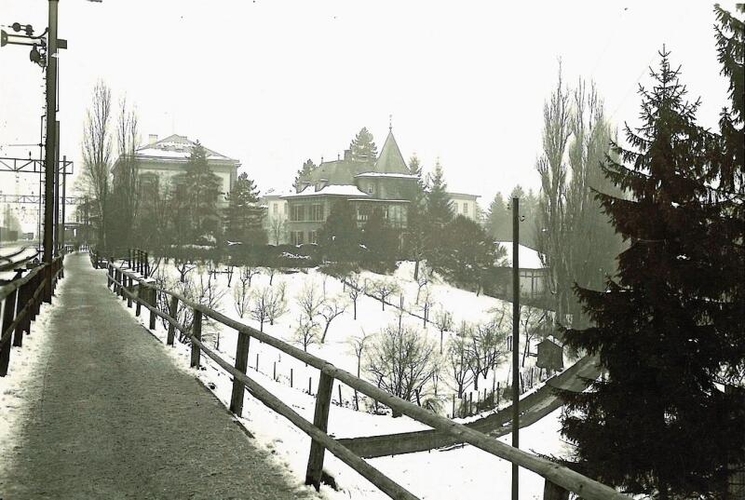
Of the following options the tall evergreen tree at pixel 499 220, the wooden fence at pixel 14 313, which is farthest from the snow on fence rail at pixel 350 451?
the tall evergreen tree at pixel 499 220

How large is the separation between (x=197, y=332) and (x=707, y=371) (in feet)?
30.0

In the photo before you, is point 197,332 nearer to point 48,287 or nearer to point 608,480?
point 608,480

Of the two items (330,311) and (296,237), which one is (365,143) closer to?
(296,237)

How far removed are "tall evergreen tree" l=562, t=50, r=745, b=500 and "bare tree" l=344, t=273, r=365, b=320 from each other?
34.2m

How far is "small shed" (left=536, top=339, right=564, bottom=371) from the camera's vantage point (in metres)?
34.9

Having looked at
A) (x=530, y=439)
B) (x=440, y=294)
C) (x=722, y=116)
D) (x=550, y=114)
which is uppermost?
(x=550, y=114)

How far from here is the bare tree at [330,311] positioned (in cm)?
4138

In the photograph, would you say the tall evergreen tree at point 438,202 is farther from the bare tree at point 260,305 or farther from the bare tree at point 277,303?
the bare tree at point 260,305

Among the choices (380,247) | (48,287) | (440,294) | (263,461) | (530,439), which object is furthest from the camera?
(380,247)

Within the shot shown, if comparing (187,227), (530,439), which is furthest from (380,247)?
(530,439)

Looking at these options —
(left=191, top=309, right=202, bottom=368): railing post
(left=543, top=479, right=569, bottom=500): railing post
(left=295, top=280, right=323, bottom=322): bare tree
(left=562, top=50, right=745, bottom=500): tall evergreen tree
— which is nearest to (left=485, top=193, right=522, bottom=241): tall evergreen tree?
(left=295, top=280, right=323, bottom=322): bare tree

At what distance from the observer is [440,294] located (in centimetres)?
5319

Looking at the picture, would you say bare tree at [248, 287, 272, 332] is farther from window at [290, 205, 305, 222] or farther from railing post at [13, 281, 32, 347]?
railing post at [13, 281, 32, 347]

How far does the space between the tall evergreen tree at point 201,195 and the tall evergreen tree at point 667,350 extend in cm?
5029
